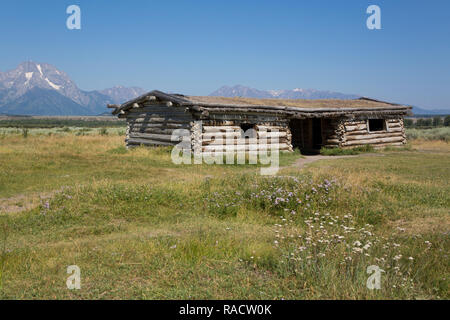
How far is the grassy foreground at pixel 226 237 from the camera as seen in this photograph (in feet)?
14.2

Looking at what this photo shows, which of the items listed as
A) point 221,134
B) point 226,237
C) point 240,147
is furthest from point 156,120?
point 226,237

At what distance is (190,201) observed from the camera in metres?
9.08

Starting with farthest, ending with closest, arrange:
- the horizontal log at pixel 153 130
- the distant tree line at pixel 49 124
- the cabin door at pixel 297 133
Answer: the distant tree line at pixel 49 124 < the cabin door at pixel 297 133 < the horizontal log at pixel 153 130

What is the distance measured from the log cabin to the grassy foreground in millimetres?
6540

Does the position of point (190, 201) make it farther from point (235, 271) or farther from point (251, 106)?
point (251, 106)

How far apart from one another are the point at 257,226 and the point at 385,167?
409 inches

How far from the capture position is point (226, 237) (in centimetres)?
617

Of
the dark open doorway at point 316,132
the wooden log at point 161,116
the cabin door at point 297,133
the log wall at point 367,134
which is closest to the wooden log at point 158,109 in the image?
the wooden log at point 161,116

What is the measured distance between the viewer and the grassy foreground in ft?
14.2

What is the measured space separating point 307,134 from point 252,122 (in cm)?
687

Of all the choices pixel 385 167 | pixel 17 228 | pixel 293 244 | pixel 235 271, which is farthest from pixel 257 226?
pixel 385 167

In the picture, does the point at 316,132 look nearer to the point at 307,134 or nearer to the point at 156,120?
the point at 307,134

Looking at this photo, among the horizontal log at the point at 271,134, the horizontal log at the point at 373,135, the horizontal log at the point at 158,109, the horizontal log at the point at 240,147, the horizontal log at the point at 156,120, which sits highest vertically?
the horizontal log at the point at 158,109

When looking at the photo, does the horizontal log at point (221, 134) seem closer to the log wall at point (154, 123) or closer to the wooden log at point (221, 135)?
the wooden log at point (221, 135)
